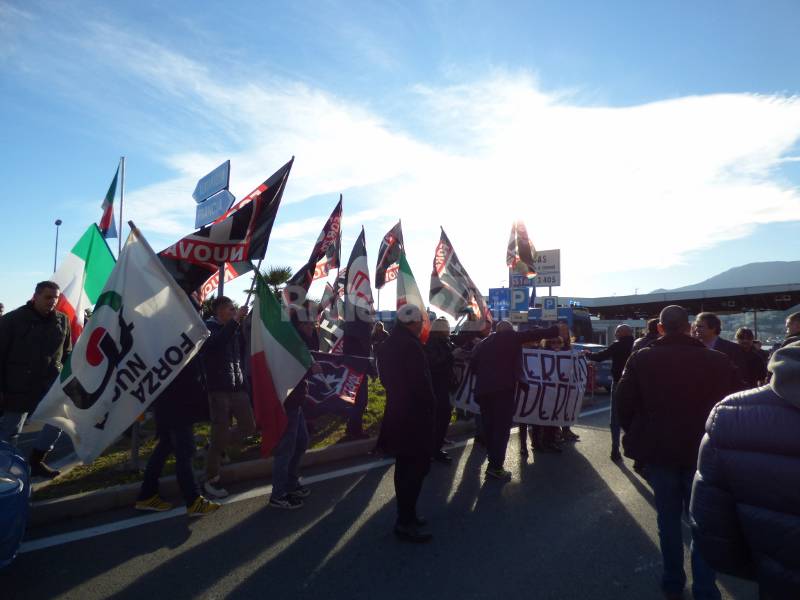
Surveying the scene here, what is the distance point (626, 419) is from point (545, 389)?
4308 mm

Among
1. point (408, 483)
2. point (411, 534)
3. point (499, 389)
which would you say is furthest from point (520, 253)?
point (411, 534)

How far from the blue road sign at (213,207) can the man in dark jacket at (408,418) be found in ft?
12.5

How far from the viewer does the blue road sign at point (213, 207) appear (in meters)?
7.34

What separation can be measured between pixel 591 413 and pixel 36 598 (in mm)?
10321

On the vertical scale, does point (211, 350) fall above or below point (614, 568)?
above

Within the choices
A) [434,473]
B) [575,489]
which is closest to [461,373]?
[434,473]

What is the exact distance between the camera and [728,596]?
145 inches

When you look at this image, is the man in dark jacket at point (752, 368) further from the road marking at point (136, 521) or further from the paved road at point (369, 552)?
the road marking at point (136, 521)

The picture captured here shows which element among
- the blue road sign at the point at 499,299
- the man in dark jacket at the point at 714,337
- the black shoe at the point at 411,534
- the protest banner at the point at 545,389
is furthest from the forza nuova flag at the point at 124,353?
the blue road sign at the point at 499,299

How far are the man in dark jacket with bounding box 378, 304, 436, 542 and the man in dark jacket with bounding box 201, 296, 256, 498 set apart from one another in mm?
1739

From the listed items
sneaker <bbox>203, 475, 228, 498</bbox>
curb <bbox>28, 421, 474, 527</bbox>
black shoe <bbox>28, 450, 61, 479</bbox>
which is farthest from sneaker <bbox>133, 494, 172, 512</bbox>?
black shoe <bbox>28, 450, 61, 479</bbox>

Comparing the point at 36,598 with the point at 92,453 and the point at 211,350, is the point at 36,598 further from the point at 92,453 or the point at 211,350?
the point at 211,350

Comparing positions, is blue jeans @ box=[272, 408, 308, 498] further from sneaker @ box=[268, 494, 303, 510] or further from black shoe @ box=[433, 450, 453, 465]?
black shoe @ box=[433, 450, 453, 465]

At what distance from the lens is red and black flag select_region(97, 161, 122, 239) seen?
8219 millimetres
